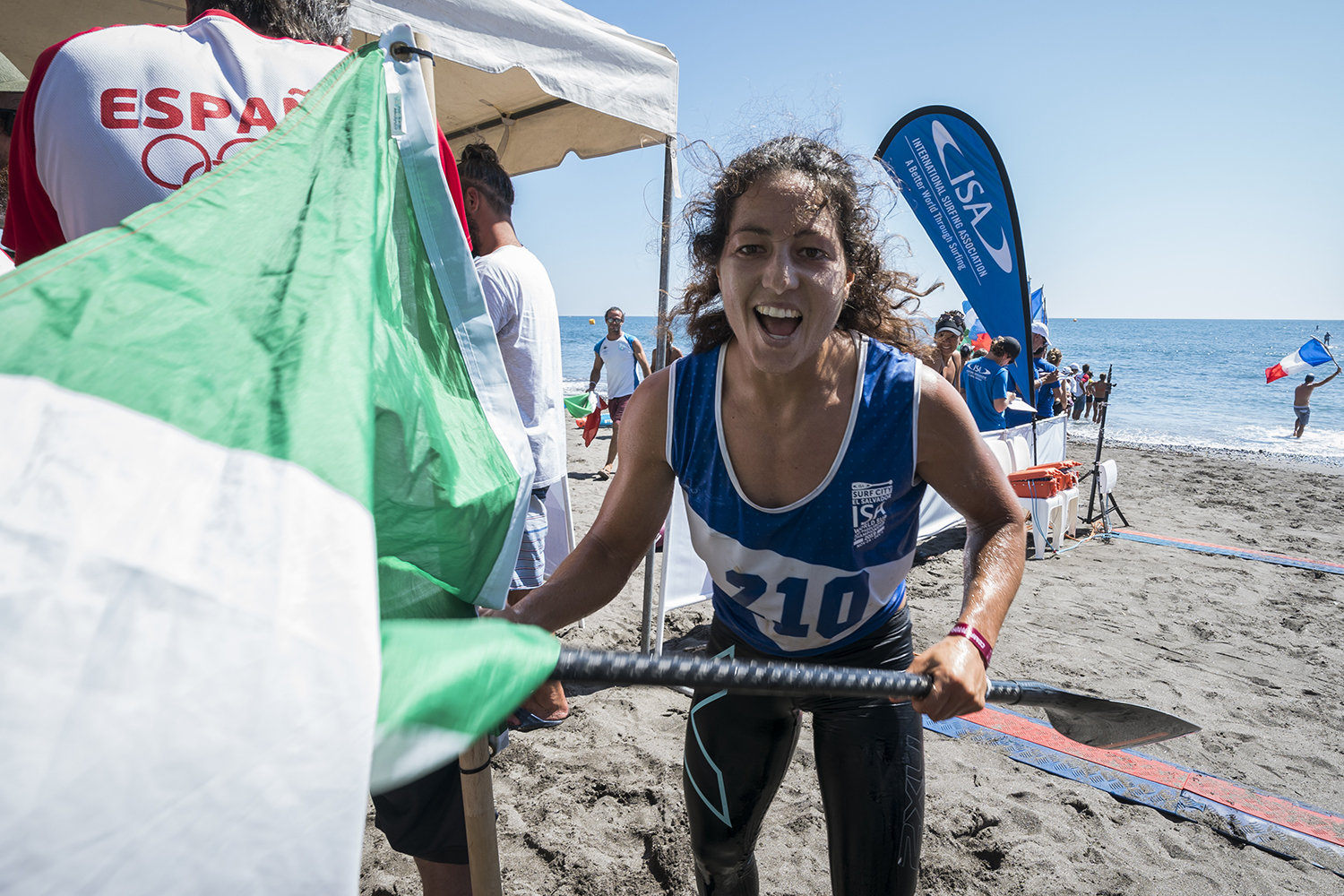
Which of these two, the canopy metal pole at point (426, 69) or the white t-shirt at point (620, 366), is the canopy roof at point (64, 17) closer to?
the canopy metal pole at point (426, 69)

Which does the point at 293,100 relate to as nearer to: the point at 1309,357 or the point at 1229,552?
the point at 1229,552

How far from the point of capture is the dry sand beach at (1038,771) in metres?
2.66

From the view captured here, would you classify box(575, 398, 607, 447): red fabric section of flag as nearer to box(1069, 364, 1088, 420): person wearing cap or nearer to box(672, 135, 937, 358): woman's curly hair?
box(672, 135, 937, 358): woman's curly hair

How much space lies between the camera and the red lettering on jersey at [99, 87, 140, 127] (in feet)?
4.56

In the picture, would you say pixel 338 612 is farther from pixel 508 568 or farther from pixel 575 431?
pixel 575 431

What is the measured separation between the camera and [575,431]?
1496cm

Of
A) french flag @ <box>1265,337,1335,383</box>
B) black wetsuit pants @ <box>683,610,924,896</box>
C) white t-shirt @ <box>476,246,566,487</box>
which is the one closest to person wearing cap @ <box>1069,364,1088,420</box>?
french flag @ <box>1265,337,1335,383</box>

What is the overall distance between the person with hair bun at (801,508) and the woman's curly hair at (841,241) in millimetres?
13

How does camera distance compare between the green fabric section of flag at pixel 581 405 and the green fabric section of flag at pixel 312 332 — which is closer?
the green fabric section of flag at pixel 312 332

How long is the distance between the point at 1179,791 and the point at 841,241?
10.1 feet

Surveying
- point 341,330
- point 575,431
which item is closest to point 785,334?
point 341,330

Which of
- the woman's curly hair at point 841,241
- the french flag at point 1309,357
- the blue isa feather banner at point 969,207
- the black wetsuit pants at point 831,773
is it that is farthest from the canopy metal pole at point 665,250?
the french flag at point 1309,357

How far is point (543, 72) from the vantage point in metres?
3.39

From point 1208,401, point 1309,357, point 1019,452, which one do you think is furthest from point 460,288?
point 1208,401
